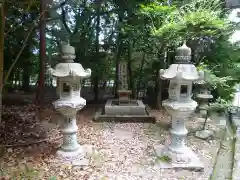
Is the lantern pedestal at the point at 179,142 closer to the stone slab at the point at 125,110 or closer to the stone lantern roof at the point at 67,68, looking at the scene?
the stone lantern roof at the point at 67,68

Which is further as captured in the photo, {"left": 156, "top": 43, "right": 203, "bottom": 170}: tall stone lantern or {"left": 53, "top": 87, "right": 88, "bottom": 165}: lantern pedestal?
{"left": 53, "top": 87, "right": 88, "bottom": 165}: lantern pedestal

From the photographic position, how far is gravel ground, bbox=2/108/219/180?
3.06m

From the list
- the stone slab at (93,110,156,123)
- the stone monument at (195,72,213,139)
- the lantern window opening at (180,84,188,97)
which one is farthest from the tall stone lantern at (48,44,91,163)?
the stone slab at (93,110,156,123)

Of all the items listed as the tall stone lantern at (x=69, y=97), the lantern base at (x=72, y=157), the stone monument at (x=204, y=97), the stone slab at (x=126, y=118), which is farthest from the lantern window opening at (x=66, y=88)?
the stone slab at (x=126, y=118)

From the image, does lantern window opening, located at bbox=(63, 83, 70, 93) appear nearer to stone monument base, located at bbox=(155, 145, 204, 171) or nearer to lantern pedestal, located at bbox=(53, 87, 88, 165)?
lantern pedestal, located at bbox=(53, 87, 88, 165)

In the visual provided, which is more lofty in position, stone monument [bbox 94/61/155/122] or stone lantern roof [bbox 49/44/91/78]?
stone lantern roof [bbox 49/44/91/78]

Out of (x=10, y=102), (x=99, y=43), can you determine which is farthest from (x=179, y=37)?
(x=10, y=102)

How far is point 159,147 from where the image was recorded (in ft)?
13.0

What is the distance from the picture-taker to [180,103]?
10.8ft

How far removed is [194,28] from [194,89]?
1.88 meters

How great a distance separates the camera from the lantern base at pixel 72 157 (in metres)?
3.38

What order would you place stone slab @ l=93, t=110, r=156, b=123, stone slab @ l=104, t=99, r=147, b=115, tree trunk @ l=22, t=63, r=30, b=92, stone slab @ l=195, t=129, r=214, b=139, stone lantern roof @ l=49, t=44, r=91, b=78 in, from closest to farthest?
stone lantern roof @ l=49, t=44, r=91, b=78 < stone slab @ l=195, t=129, r=214, b=139 < stone slab @ l=93, t=110, r=156, b=123 < stone slab @ l=104, t=99, r=147, b=115 < tree trunk @ l=22, t=63, r=30, b=92

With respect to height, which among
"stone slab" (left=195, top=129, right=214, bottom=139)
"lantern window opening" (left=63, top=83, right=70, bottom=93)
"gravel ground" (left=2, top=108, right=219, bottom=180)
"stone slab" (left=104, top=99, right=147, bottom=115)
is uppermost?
"lantern window opening" (left=63, top=83, right=70, bottom=93)

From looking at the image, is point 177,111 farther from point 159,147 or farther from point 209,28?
point 209,28
